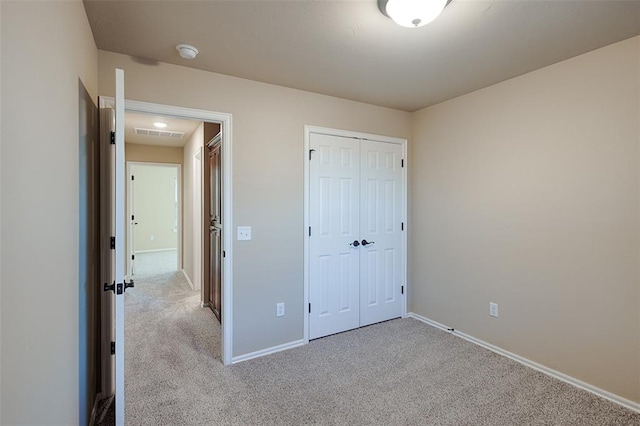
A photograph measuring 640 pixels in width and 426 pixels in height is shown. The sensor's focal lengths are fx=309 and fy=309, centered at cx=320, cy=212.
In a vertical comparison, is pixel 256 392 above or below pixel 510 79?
below

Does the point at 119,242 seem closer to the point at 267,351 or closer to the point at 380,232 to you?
the point at 267,351

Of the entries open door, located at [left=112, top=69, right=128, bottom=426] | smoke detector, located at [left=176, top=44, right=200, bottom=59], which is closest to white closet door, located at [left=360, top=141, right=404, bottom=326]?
smoke detector, located at [left=176, top=44, right=200, bottom=59]

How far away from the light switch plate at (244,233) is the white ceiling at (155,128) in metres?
1.37

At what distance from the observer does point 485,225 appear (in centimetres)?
297

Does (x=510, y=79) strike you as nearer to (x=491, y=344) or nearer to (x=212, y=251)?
(x=491, y=344)

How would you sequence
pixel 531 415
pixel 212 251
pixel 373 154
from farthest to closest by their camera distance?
pixel 212 251 → pixel 373 154 → pixel 531 415

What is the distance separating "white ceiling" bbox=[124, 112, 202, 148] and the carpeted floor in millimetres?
2317

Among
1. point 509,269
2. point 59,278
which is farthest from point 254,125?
point 509,269

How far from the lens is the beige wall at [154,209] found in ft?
26.5

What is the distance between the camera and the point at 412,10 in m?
1.58

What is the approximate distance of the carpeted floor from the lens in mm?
1995

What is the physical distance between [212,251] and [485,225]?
3.15 meters

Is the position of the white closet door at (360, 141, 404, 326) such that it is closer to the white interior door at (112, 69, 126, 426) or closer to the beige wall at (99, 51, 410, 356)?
the beige wall at (99, 51, 410, 356)

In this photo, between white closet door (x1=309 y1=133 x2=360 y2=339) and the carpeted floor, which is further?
white closet door (x1=309 y1=133 x2=360 y2=339)
